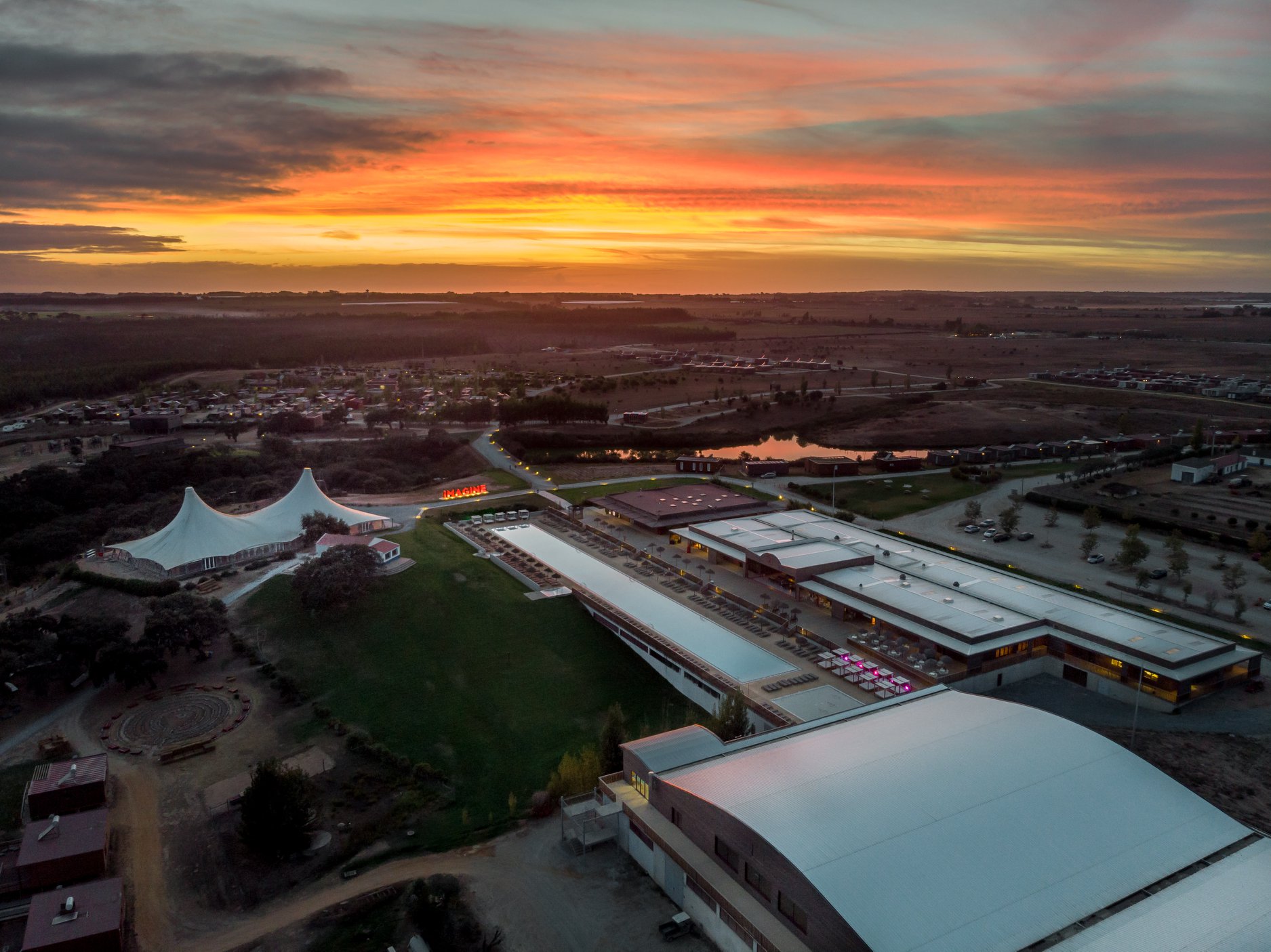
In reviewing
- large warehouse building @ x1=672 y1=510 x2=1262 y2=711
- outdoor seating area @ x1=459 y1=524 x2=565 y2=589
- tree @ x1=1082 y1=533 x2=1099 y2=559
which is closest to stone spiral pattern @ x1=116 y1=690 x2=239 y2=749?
outdoor seating area @ x1=459 y1=524 x2=565 y2=589

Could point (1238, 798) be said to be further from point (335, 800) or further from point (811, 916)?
point (335, 800)

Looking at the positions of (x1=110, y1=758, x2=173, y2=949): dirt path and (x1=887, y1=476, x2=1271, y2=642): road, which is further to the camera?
(x1=887, y1=476, x2=1271, y2=642): road

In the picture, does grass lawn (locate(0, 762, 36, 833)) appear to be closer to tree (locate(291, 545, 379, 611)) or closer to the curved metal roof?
tree (locate(291, 545, 379, 611))

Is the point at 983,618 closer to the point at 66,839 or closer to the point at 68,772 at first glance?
the point at 66,839

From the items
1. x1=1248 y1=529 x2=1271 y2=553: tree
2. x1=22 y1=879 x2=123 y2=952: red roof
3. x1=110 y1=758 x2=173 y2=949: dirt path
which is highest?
x1=1248 y1=529 x2=1271 y2=553: tree

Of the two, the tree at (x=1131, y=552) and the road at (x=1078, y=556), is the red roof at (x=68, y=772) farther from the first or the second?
the tree at (x=1131, y=552)

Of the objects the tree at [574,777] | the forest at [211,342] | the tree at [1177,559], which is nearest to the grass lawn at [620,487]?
the tree at [1177,559]

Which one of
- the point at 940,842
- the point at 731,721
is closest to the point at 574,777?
the point at 731,721
